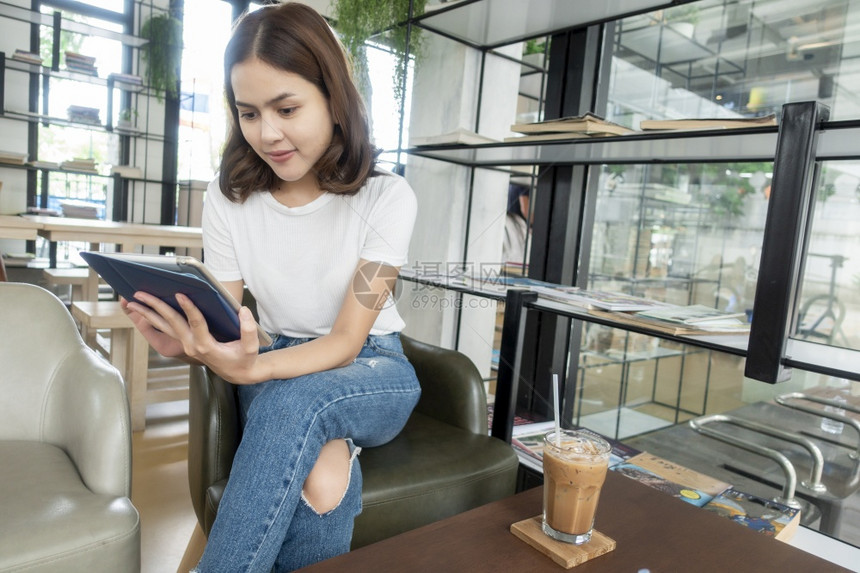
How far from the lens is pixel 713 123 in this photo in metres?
1.16

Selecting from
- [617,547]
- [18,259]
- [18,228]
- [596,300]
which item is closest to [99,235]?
[18,228]

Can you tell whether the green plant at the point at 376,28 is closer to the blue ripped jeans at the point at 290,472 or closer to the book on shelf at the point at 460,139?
the book on shelf at the point at 460,139

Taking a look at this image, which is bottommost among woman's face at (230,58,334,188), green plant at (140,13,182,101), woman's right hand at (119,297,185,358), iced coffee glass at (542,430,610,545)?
iced coffee glass at (542,430,610,545)

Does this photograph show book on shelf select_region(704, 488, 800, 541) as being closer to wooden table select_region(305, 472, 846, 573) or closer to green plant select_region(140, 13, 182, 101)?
wooden table select_region(305, 472, 846, 573)

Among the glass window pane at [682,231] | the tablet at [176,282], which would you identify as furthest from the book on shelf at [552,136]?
the tablet at [176,282]

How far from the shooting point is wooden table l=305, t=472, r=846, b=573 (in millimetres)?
749

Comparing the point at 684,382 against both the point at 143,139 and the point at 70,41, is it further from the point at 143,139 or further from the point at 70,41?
the point at 70,41

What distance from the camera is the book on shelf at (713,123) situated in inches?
41.7

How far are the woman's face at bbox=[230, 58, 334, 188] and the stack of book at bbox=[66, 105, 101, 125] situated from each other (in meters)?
4.11

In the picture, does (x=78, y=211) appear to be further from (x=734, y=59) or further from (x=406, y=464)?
(x=734, y=59)

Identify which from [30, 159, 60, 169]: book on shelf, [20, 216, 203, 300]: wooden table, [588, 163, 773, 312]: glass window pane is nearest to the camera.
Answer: [588, 163, 773, 312]: glass window pane

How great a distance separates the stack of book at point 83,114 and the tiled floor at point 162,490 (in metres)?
3.03

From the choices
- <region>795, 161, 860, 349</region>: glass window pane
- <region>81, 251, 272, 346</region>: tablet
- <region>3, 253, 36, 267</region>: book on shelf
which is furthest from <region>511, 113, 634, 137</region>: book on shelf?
<region>3, 253, 36, 267</region>: book on shelf

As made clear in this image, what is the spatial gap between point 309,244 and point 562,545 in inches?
30.6
